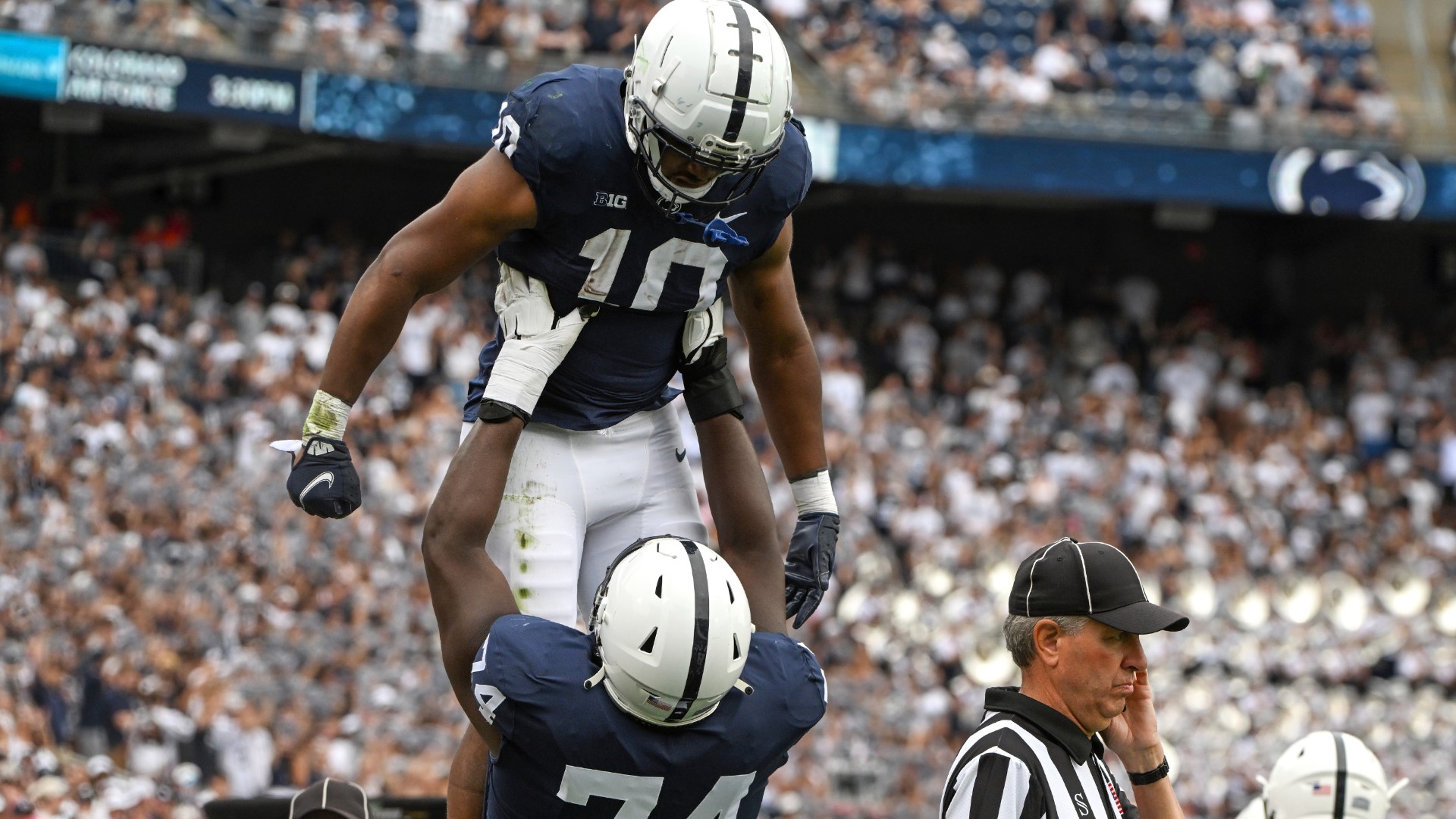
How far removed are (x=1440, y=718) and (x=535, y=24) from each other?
9.54 m

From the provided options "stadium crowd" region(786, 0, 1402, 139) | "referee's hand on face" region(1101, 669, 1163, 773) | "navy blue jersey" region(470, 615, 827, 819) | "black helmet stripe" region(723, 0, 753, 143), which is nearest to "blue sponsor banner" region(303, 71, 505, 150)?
"stadium crowd" region(786, 0, 1402, 139)

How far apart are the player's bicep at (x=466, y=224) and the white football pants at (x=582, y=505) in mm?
447

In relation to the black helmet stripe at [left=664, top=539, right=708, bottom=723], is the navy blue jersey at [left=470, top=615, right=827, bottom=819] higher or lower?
lower

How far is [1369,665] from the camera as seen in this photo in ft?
49.1

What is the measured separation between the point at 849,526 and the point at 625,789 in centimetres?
1115

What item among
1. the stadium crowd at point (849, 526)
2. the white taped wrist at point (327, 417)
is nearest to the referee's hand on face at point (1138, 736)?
the white taped wrist at point (327, 417)

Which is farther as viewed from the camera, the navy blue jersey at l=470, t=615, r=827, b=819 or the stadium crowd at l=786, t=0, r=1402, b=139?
the stadium crowd at l=786, t=0, r=1402, b=139

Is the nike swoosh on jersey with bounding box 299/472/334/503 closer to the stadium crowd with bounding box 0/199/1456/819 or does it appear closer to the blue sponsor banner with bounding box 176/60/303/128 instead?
the stadium crowd with bounding box 0/199/1456/819

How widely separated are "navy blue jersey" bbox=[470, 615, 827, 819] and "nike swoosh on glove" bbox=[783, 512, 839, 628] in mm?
1021

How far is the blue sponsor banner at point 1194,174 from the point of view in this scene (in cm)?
1791

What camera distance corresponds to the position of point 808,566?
14.8 feet

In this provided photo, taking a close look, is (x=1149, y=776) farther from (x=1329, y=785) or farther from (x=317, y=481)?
(x=317, y=481)

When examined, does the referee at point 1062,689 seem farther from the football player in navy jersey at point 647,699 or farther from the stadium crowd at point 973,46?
the stadium crowd at point 973,46

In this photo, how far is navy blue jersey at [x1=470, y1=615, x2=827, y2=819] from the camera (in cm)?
329
